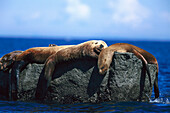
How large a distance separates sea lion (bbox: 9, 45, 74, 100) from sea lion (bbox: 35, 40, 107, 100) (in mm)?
467

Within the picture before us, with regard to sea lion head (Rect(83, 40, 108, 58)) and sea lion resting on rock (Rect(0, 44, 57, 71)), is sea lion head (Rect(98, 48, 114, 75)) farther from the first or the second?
sea lion resting on rock (Rect(0, 44, 57, 71))

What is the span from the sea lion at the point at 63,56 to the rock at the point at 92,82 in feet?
0.54

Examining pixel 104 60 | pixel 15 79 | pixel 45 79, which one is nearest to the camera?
pixel 104 60

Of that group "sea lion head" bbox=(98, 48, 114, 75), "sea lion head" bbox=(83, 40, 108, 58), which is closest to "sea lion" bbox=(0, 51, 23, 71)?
"sea lion head" bbox=(83, 40, 108, 58)

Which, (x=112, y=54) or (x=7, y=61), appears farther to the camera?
(x=7, y=61)

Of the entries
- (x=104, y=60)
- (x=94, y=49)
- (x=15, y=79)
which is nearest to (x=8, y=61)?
A: (x=15, y=79)

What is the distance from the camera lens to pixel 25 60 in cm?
953

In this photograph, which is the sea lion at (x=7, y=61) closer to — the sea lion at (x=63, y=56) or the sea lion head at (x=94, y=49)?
the sea lion at (x=63, y=56)

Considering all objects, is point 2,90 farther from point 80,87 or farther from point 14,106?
point 80,87

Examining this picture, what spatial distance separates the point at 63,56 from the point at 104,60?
1.44m

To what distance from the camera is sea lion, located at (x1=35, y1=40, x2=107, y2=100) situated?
8.83 m

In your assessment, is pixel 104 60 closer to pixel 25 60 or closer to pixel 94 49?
pixel 94 49

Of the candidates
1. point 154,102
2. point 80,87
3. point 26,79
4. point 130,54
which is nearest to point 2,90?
point 26,79

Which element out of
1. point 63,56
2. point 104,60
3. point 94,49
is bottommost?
point 104,60
